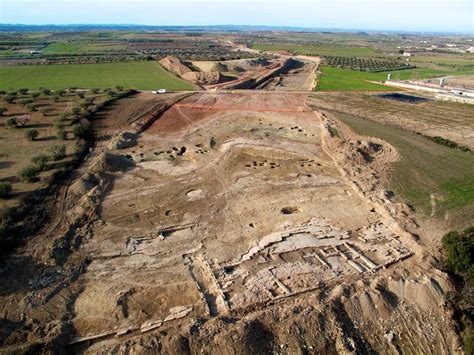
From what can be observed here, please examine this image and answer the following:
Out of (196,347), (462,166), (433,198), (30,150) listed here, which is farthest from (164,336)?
(462,166)

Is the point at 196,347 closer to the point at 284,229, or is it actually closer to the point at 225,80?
the point at 284,229

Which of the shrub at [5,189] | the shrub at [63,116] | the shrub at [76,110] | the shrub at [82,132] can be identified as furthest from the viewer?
the shrub at [76,110]

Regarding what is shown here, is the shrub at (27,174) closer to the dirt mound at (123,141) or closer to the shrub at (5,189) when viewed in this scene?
the shrub at (5,189)

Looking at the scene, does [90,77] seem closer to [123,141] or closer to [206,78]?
[206,78]

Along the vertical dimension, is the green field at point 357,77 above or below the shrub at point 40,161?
below

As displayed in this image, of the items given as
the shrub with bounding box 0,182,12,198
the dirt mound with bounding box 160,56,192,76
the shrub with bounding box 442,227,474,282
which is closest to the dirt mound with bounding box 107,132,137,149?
the shrub with bounding box 0,182,12,198

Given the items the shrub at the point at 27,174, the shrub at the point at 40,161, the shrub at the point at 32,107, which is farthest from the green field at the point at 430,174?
the shrub at the point at 32,107

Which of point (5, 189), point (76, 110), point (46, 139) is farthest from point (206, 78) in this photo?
point (5, 189)
